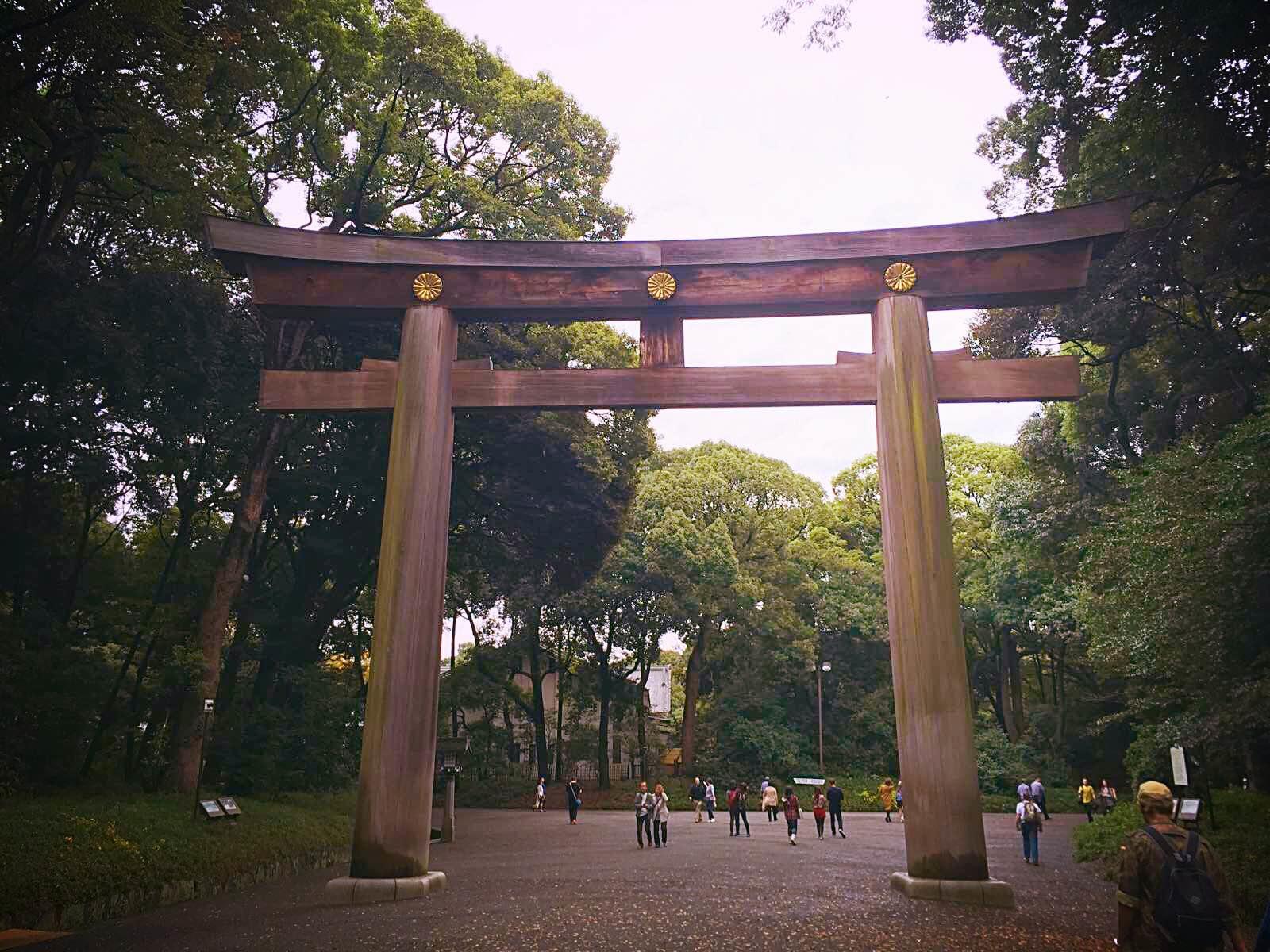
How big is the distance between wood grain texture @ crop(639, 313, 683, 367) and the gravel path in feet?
19.9

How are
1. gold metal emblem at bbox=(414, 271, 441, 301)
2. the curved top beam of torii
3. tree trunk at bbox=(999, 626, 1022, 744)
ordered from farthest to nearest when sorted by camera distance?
1. tree trunk at bbox=(999, 626, 1022, 744)
2. gold metal emblem at bbox=(414, 271, 441, 301)
3. the curved top beam of torii

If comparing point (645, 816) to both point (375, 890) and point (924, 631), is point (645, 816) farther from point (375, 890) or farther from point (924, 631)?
point (924, 631)

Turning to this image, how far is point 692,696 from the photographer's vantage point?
37.3m

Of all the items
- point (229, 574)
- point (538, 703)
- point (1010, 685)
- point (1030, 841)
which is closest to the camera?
point (1030, 841)

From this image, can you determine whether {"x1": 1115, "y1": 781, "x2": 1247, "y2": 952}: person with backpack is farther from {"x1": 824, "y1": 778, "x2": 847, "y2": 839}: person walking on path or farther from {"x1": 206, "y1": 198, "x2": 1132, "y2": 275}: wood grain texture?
{"x1": 824, "y1": 778, "x2": 847, "y2": 839}: person walking on path

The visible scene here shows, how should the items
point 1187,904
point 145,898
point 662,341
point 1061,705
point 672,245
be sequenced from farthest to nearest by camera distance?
point 1061,705
point 145,898
point 662,341
point 672,245
point 1187,904

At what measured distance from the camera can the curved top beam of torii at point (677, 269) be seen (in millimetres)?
10133

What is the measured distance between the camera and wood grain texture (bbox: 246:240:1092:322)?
10195 millimetres

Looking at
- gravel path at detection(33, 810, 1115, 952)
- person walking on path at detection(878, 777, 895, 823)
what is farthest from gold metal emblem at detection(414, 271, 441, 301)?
person walking on path at detection(878, 777, 895, 823)

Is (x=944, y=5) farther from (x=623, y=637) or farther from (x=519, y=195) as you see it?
(x=623, y=637)

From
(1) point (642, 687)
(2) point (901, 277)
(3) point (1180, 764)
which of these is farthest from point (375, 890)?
(1) point (642, 687)

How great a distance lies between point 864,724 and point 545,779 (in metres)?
13.9

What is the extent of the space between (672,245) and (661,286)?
19.6 inches

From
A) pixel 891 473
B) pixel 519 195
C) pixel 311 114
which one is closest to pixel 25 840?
pixel 891 473
